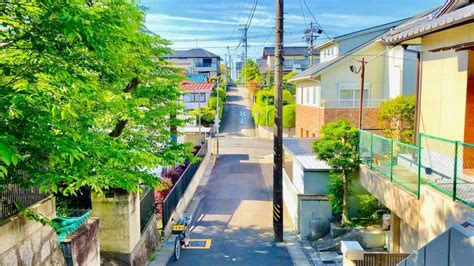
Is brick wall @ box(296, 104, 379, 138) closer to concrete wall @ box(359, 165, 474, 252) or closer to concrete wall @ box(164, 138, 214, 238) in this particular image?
concrete wall @ box(164, 138, 214, 238)

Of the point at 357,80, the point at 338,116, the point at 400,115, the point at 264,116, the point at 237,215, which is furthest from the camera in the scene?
the point at 264,116

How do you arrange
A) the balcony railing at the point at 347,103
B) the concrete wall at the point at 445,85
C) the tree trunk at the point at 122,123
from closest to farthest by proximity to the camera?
1. the concrete wall at the point at 445,85
2. the tree trunk at the point at 122,123
3. the balcony railing at the point at 347,103

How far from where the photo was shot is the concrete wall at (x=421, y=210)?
6238mm

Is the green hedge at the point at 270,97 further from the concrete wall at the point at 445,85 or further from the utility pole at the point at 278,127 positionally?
the concrete wall at the point at 445,85

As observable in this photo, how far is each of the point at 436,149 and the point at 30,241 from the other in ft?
24.7

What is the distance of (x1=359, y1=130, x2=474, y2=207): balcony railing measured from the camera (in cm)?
640

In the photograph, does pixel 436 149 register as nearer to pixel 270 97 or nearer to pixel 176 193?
pixel 176 193

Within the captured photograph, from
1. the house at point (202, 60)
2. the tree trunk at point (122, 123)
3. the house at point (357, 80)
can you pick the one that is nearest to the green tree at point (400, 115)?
the house at point (357, 80)

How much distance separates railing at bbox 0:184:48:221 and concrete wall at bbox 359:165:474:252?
6.85 meters

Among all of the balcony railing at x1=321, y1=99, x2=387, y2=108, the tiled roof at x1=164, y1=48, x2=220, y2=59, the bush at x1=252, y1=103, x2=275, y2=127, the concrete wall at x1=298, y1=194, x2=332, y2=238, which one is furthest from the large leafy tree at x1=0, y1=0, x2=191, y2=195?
the tiled roof at x1=164, y1=48, x2=220, y2=59

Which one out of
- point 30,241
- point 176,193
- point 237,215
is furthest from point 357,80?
Answer: point 30,241

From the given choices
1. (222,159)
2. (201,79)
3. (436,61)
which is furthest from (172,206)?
(201,79)

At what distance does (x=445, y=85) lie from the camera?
28.2ft

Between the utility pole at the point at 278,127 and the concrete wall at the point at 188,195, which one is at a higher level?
the utility pole at the point at 278,127
